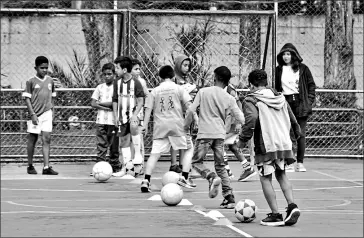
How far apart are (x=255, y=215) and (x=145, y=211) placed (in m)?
1.41

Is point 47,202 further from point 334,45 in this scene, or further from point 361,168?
point 334,45

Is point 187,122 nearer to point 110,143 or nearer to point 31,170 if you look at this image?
point 110,143

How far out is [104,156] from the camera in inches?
665

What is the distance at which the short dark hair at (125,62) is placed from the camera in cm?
1593

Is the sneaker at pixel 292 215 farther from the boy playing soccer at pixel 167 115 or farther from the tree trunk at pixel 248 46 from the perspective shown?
the tree trunk at pixel 248 46

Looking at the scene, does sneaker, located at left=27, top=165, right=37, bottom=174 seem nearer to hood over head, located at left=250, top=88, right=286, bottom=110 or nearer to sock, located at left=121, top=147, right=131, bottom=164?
sock, located at left=121, top=147, right=131, bottom=164

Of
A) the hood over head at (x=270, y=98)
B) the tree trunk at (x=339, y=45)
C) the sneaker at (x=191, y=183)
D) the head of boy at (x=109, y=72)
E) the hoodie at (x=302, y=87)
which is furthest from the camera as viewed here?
the tree trunk at (x=339, y=45)

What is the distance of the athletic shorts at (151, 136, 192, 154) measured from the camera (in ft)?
46.0

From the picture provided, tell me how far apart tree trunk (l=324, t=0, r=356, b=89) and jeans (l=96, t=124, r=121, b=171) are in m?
6.66

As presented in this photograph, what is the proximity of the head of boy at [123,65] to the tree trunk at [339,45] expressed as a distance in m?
7.04

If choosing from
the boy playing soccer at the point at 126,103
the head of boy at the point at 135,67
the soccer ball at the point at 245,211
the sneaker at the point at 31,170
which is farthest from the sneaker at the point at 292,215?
the sneaker at the point at 31,170

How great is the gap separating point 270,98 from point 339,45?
37.7 feet

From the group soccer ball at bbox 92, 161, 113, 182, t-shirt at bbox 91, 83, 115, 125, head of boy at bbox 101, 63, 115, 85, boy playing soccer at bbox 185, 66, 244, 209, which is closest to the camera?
boy playing soccer at bbox 185, 66, 244, 209

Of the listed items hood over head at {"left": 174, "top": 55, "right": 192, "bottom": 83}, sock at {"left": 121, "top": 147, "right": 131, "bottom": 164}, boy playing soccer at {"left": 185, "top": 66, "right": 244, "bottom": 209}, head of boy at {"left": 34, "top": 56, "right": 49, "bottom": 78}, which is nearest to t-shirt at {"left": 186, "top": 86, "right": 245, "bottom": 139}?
boy playing soccer at {"left": 185, "top": 66, "right": 244, "bottom": 209}
